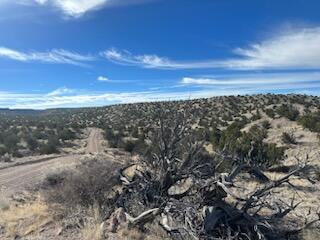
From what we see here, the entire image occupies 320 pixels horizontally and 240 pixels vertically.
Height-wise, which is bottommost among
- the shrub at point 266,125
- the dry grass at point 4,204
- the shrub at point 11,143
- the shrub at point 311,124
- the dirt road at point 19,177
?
the shrub at point 11,143

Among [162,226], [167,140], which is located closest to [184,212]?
[162,226]

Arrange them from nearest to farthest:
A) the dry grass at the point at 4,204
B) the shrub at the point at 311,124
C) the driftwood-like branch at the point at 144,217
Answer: the driftwood-like branch at the point at 144,217 < the dry grass at the point at 4,204 < the shrub at the point at 311,124

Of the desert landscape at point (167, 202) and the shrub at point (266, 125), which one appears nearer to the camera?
the desert landscape at point (167, 202)

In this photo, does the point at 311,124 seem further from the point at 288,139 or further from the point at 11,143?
the point at 11,143

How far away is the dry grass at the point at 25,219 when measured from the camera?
40.2ft

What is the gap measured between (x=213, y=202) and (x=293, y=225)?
2.74 m

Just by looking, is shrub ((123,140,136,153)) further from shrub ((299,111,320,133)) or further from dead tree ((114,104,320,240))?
dead tree ((114,104,320,240))

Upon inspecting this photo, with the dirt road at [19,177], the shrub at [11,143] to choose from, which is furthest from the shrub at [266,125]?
the shrub at [11,143]

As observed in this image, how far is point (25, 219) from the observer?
43.3 feet

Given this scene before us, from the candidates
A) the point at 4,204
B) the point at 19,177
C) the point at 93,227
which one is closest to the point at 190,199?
the point at 93,227

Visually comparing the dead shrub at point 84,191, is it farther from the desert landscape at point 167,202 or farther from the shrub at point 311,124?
the shrub at point 311,124

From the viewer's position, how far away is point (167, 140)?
13766 mm

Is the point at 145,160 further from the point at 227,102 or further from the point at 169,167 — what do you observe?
the point at 227,102

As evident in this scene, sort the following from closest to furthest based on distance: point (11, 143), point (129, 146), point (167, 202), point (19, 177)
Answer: point (167, 202), point (19, 177), point (129, 146), point (11, 143)
